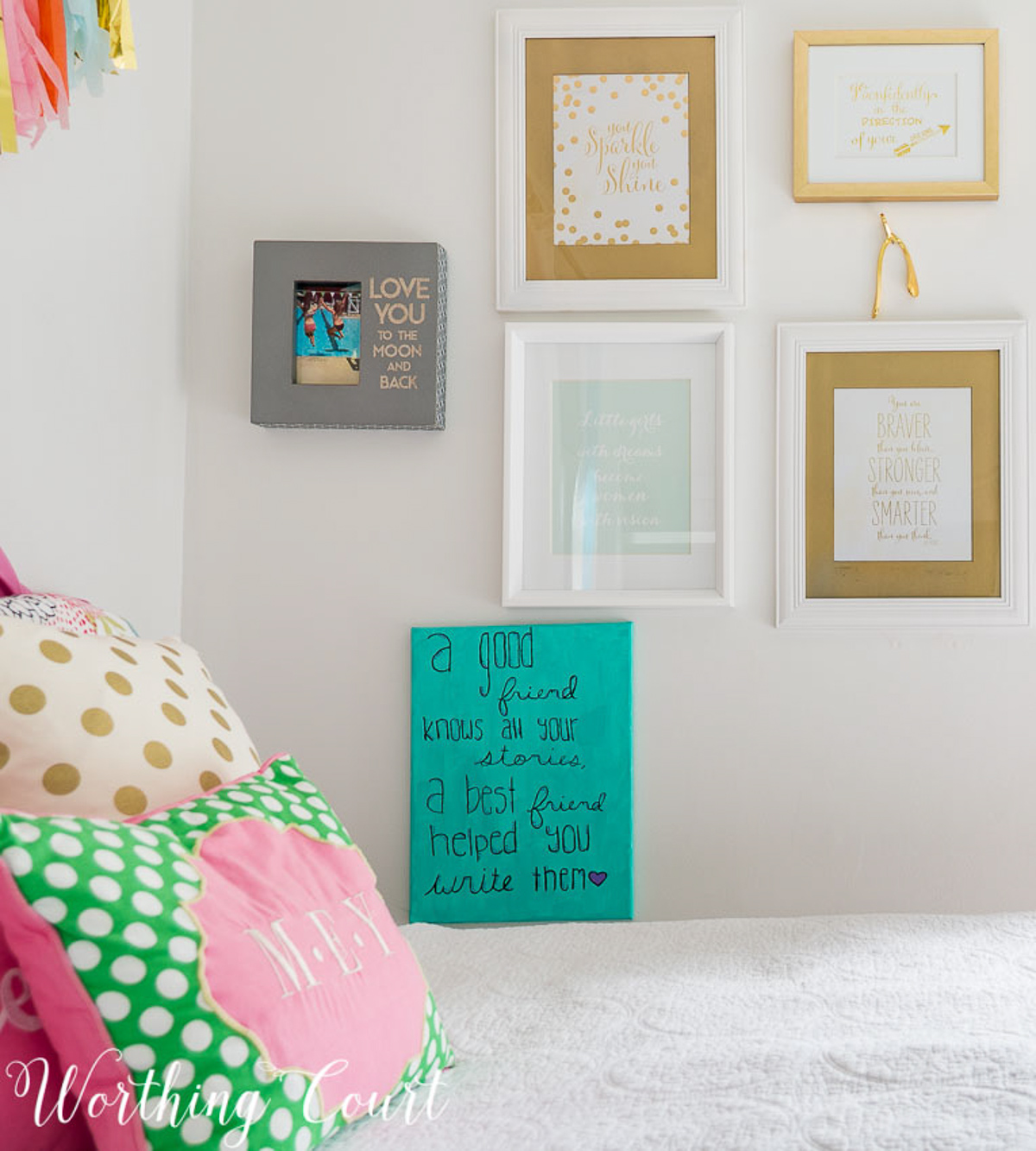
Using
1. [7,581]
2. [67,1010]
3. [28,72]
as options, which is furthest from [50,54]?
[67,1010]

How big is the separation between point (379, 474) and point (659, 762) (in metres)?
0.66

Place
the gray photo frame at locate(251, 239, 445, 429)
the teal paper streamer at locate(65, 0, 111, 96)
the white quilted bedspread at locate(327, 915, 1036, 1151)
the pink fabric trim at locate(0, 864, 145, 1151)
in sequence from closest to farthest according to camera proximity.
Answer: the pink fabric trim at locate(0, 864, 145, 1151) → the white quilted bedspread at locate(327, 915, 1036, 1151) → the teal paper streamer at locate(65, 0, 111, 96) → the gray photo frame at locate(251, 239, 445, 429)

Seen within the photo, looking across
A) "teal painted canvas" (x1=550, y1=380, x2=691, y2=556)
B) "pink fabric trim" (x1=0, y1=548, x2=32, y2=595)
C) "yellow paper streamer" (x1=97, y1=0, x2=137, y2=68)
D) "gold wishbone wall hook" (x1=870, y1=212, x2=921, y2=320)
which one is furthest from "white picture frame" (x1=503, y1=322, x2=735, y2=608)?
"pink fabric trim" (x1=0, y1=548, x2=32, y2=595)

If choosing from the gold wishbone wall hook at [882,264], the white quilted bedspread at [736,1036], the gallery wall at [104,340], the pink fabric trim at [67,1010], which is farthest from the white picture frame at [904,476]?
the pink fabric trim at [67,1010]

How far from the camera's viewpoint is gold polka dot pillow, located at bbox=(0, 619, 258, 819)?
0.82 m

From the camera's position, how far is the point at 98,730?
87 centimetres

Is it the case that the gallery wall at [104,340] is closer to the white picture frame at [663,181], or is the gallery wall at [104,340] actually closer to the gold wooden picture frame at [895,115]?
the white picture frame at [663,181]

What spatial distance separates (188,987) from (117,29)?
4.00ft

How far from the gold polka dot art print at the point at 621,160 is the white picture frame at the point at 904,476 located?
0.94ft

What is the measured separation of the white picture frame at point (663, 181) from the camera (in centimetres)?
181

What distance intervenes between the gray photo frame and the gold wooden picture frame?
2.12ft

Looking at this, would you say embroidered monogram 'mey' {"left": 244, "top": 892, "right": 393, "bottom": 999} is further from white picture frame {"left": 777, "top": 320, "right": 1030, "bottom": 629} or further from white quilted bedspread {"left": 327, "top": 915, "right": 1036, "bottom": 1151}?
white picture frame {"left": 777, "top": 320, "right": 1030, "bottom": 629}

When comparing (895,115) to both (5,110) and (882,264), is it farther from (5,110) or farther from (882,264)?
(5,110)

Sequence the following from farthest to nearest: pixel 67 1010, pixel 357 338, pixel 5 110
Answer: pixel 357 338 → pixel 5 110 → pixel 67 1010
